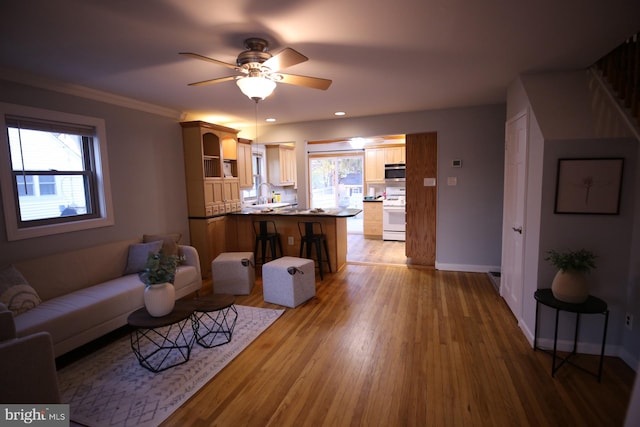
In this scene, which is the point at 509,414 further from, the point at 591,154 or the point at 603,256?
the point at 591,154

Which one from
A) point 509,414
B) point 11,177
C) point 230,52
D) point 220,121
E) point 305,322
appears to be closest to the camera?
point 509,414

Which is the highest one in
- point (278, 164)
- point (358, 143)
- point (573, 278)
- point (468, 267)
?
point (358, 143)

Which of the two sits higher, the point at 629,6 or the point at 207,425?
the point at 629,6

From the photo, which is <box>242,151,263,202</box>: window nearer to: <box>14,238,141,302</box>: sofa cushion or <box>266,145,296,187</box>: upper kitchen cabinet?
<box>266,145,296,187</box>: upper kitchen cabinet

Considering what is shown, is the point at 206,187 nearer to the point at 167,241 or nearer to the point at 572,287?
the point at 167,241

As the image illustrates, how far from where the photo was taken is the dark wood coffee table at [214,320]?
2.70 m

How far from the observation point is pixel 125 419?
6.41ft

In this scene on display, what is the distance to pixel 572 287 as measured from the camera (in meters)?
2.29

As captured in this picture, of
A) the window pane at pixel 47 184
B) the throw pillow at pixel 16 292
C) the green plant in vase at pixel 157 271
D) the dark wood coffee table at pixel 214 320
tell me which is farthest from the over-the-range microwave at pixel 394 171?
the throw pillow at pixel 16 292

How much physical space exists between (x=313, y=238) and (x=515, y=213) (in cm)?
256

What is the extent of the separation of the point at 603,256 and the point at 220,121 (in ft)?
17.2

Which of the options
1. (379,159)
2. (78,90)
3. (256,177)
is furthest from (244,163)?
(379,159)

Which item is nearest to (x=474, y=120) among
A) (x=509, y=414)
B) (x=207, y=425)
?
(x=509, y=414)

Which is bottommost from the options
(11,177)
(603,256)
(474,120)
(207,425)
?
(207,425)
